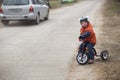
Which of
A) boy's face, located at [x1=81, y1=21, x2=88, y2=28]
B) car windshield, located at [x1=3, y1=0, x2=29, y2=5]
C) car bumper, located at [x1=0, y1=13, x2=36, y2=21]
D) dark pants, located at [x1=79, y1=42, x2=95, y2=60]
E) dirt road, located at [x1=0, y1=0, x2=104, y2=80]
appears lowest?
car bumper, located at [x1=0, y1=13, x2=36, y2=21]

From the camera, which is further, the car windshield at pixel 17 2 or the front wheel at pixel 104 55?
the car windshield at pixel 17 2

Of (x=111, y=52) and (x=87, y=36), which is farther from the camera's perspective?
(x=111, y=52)

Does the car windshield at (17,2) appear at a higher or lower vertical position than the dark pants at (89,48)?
lower

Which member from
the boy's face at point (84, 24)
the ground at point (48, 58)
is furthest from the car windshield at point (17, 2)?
the boy's face at point (84, 24)

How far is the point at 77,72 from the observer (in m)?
10.8

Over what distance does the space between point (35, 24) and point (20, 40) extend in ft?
23.2

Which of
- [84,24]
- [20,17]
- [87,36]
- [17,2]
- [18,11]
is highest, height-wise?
[84,24]

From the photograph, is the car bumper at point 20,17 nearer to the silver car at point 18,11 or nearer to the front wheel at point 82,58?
the silver car at point 18,11

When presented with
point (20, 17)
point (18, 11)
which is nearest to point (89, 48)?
point (20, 17)

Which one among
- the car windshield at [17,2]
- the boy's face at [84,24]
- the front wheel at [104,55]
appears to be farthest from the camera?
the car windshield at [17,2]

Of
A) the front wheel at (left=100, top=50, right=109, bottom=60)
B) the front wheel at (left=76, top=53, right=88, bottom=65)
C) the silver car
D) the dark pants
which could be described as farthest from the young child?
the silver car

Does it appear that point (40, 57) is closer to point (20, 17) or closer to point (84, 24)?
point (84, 24)

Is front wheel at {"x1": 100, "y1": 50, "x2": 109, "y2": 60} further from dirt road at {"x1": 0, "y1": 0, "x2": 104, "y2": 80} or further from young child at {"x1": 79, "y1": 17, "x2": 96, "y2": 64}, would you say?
dirt road at {"x1": 0, "y1": 0, "x2": 104, "y2": 80}

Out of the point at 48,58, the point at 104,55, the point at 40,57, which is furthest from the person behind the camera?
the point at 40,57
